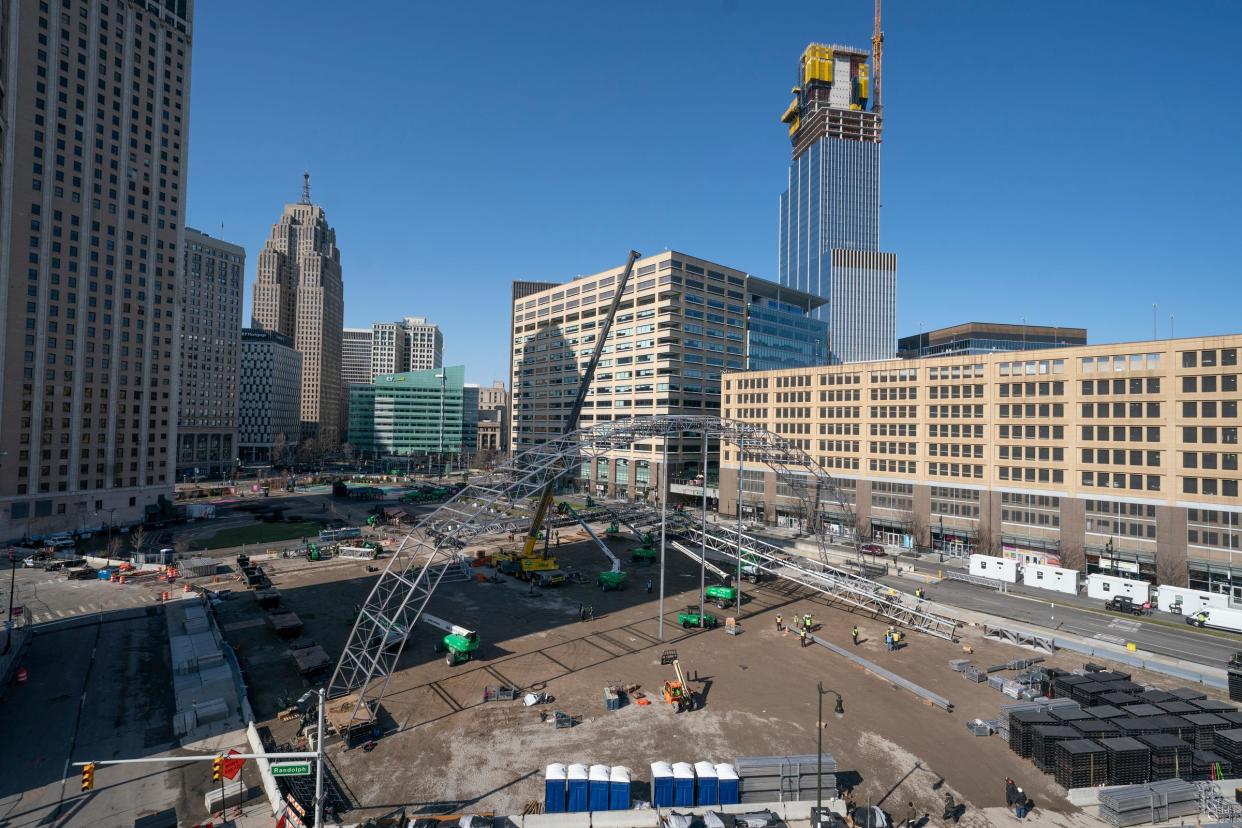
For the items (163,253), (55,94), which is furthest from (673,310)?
(55,94)

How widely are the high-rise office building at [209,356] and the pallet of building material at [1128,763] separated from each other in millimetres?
166961

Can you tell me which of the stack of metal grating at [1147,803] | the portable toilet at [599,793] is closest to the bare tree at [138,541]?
the portable toilet at [599,793]

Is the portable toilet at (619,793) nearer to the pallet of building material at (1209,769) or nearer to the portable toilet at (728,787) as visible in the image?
the portable toilet at (728,787)

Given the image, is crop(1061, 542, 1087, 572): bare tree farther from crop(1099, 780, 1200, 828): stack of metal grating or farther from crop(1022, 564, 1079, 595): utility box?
crop(1099, 780, 1200, 828): stack of metal grating

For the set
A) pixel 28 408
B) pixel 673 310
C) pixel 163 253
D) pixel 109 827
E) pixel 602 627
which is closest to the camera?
pixel 109 827

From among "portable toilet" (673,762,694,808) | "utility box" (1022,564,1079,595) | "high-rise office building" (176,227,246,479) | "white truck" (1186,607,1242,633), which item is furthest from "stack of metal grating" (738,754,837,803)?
"high-rise office building" (176,227,246,479)

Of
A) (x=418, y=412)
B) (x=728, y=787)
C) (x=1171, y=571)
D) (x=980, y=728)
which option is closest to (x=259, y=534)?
(x=728, y=787)

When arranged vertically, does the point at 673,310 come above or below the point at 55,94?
below

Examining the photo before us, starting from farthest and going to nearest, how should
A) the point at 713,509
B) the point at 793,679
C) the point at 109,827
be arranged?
the point at 713,509 < the point at 793,679 < the point at 109,827

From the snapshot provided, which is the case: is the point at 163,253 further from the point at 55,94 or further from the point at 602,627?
the point at 602,627

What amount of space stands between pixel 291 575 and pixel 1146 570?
268ft

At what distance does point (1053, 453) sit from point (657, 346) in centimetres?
6463

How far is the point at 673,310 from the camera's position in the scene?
108 metres

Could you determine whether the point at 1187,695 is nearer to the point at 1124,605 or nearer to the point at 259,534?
the point at 1124,605
